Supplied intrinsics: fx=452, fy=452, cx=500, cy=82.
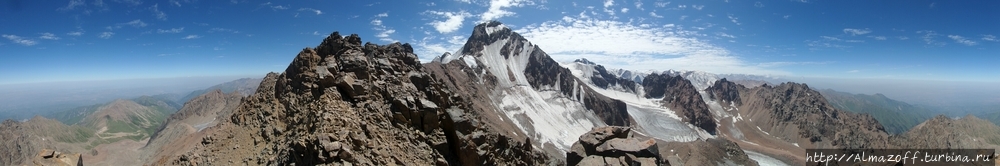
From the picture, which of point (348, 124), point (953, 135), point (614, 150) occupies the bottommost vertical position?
point (953, 135)

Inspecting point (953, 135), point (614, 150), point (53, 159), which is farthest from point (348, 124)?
point (953, 135)

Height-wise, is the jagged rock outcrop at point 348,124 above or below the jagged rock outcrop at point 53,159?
above

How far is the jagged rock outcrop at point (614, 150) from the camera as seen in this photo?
115 ft

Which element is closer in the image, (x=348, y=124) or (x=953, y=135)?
(x=348, y=124)

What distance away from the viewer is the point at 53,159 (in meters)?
24.6

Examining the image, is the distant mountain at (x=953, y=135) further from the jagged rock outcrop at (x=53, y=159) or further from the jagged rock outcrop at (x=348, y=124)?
the jagged rock outcrop at (x=53, y=159)

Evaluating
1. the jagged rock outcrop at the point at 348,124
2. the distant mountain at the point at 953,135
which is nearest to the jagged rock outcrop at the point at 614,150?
the jagged rock outcrop at the point at 348,124

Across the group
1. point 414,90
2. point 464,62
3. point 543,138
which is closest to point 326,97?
point 414,90

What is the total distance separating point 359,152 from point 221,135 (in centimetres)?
1261

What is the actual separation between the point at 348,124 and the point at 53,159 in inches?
659

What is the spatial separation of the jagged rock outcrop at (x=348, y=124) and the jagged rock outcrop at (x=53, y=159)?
4.42 m

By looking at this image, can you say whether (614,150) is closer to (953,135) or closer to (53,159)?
Result: (53,159)

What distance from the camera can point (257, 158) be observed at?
961 inches

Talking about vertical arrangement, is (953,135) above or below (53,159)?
below
